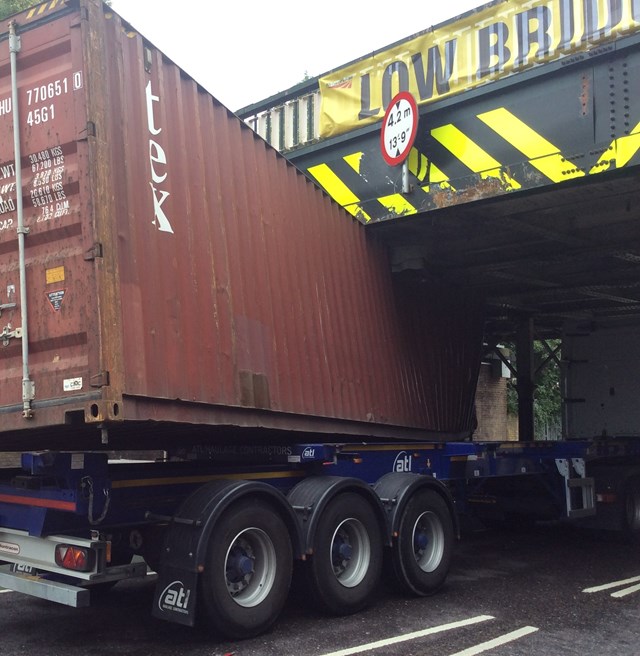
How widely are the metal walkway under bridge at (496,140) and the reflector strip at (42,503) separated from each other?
4091mm

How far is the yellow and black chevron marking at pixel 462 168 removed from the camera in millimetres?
6523

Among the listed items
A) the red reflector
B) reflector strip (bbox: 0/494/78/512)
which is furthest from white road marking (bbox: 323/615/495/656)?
reflector strip (bbox: 0/494/78/512)

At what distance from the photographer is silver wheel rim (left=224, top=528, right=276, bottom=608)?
5.43 m

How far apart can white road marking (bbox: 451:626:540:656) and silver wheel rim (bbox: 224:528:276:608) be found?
4.69 ft

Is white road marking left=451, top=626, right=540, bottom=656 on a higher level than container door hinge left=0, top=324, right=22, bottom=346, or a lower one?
lower

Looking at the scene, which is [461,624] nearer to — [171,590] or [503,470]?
[171,590]

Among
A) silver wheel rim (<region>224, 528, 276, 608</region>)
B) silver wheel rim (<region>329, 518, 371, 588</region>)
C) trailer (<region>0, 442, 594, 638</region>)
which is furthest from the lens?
silver wheel rim (<region>329, 518, 371, 588</region>)

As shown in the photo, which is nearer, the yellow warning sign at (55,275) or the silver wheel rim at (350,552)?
the yellow warning sign at (55,275)

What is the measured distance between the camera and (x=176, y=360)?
5148mm

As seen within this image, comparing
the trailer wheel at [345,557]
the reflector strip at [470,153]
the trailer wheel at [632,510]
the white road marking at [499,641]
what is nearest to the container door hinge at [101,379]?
the trailer wheel at [345,557]

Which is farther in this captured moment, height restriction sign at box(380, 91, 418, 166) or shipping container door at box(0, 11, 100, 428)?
height restriction sign at box(380, 91, 418, 166)

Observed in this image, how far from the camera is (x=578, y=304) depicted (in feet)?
38.4

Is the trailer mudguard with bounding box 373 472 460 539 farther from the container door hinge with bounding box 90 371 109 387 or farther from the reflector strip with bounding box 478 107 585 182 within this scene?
the container door hinge with bounding box 90 371 109 387

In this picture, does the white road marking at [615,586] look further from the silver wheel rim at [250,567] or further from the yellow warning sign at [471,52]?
the yellow warning sign at [471,52]
